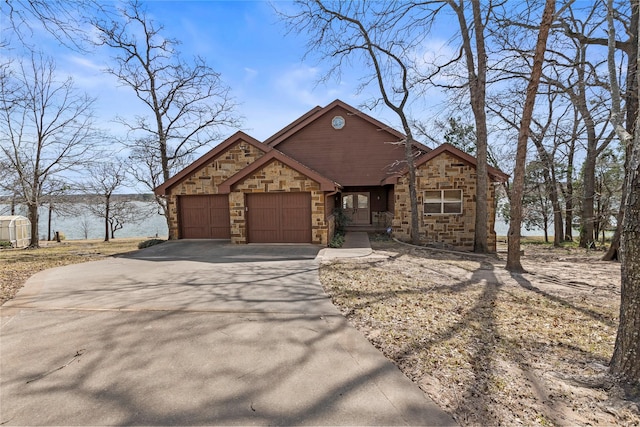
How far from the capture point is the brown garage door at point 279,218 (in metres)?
12.3

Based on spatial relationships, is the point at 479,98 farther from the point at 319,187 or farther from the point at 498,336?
the point at 498,336

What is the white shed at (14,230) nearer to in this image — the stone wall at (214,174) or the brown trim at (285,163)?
the stone wall at (214,174)

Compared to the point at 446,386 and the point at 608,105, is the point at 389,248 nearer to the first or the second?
the point at 446,386

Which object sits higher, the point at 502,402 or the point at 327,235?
the point at 327,235

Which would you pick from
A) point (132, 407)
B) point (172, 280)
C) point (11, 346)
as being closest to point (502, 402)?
point (132, 407)

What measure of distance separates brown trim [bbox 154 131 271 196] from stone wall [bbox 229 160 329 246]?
8.48 ft

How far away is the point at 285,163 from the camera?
12.0 metres

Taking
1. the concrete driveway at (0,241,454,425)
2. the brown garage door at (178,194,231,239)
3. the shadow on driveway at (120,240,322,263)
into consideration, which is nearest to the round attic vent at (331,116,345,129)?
the brown garage door at (178,194,231,239)

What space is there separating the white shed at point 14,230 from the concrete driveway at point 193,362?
68.2ft

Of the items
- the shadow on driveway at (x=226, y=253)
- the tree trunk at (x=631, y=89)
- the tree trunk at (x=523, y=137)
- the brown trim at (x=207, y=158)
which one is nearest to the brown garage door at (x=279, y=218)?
the shadow on driveway at (x=226, y=253)

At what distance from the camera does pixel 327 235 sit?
12.3m

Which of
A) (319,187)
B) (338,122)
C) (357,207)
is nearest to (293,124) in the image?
(338,122)

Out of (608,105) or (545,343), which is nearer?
(545,343)

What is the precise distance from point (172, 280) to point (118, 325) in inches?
106
